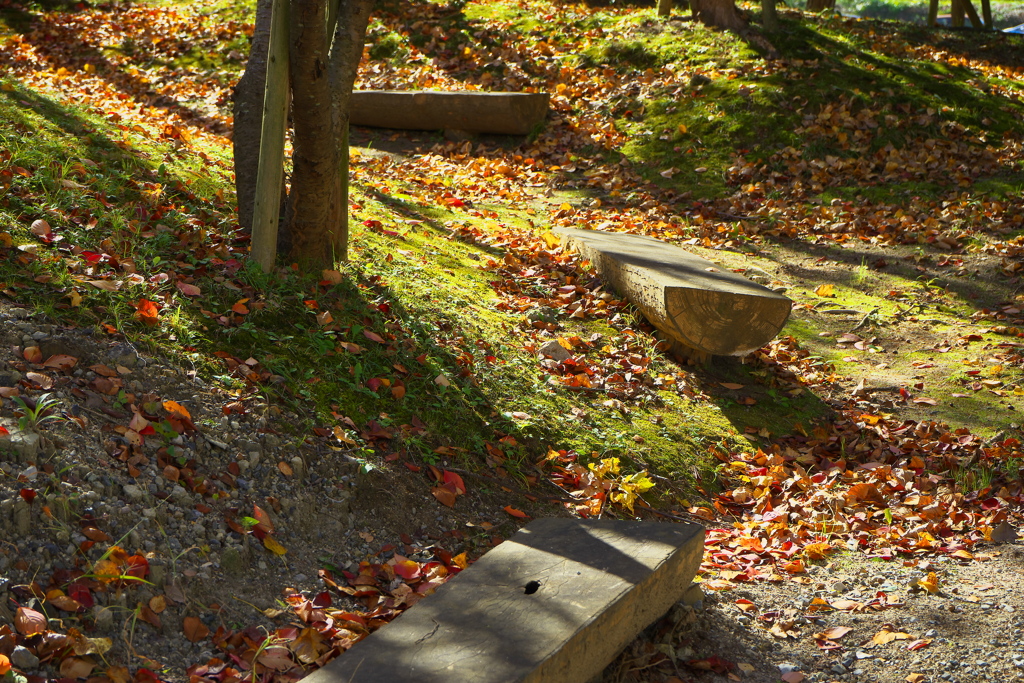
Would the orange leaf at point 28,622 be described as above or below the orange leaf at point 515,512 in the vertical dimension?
above

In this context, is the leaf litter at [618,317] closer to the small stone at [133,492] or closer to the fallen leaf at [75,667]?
the fallen leaf at [75,667]

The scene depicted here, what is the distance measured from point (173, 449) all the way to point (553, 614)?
62.2 inches

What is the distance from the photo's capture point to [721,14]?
37.4 feet

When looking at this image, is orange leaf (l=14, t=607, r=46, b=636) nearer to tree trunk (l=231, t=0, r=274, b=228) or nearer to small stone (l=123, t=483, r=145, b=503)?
small stone (l=123, t=483, r=145, b=503)

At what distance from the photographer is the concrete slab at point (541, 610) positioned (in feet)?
7.20

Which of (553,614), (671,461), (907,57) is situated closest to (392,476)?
(553,614)

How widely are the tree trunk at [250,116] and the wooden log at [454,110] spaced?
472cm

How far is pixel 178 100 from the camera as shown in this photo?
1002cm

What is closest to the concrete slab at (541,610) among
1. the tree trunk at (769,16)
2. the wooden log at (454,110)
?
the wooden log at (454,110)

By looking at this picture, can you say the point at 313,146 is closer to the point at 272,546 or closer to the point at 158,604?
the point at 272,546

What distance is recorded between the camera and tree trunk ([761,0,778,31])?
1102cm

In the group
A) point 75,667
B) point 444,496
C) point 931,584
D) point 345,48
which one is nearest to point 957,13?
point 345,48

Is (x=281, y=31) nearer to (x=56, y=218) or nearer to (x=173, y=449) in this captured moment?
(x=56, y=218)

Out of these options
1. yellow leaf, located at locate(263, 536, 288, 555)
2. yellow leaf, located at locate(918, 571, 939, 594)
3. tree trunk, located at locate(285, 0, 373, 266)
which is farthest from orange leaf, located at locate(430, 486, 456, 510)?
yellow leaf, located at locate(918, 571, 939, 594)
